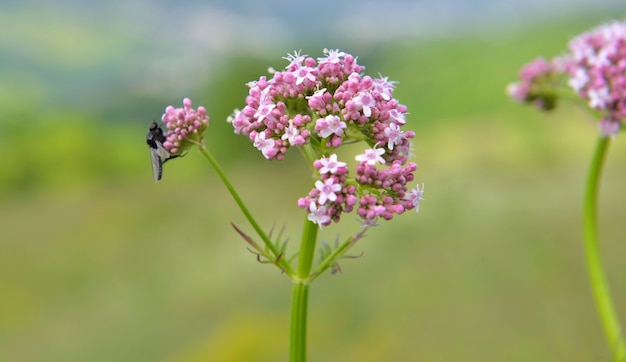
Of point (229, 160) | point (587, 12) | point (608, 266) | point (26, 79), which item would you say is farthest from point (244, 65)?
point (608, 266)

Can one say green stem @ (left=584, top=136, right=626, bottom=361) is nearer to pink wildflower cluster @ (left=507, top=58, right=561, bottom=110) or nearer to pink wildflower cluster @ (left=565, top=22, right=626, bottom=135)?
pink wildflower cluster @ (left=565, top=22, right=626, bottom=135)

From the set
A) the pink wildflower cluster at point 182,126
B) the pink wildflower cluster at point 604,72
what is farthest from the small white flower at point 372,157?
the pink wildflower cluster at point 604,72

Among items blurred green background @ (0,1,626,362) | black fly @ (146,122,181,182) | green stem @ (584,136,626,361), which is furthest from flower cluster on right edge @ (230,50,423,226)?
blurred green background @ (0,1,626,362)

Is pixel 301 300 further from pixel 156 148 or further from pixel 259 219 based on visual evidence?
pixel 259 219

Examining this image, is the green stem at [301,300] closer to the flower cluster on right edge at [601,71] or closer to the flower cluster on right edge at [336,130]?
the flower cluster on right edge at [336,130]

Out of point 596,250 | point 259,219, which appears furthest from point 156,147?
point 259,219
